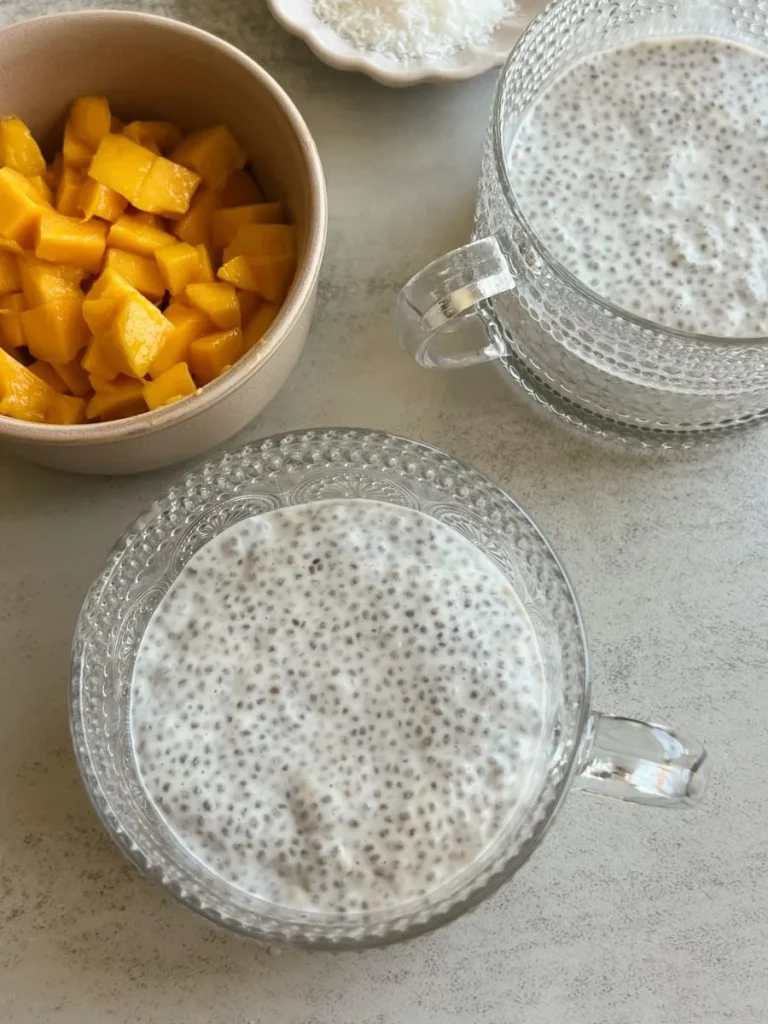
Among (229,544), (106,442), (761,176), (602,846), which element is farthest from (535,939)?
(761,176)

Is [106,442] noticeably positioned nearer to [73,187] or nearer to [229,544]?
[229,544]

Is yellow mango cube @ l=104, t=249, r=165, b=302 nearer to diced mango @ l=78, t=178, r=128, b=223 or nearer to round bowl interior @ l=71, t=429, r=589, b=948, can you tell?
diced mango @ l=78, t=178, r=128, b=223

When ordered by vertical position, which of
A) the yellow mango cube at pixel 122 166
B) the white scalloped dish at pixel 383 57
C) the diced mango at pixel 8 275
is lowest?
the diced mango at pixel 8 275

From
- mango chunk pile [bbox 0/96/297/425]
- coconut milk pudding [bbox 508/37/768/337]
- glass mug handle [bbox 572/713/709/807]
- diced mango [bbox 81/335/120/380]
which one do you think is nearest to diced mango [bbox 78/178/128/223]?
mango chunk pile [bbox 0/96/297/425]

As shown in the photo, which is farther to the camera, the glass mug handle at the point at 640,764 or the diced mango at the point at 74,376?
the diced mango at the point at 74,376

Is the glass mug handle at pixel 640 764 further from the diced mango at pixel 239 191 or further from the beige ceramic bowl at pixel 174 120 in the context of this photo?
the diced mango at pixel 239 191

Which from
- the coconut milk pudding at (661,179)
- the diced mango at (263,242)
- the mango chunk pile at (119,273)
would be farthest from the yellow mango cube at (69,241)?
the coconut milk pudding at (661,179)
